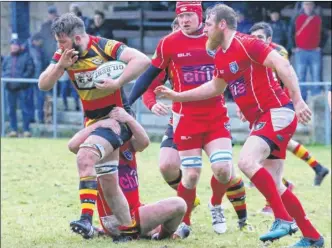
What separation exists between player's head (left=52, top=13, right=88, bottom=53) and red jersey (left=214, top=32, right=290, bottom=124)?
1262 mm

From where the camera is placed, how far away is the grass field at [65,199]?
924cm

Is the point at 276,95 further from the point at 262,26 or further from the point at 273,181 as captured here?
the point at 262,26

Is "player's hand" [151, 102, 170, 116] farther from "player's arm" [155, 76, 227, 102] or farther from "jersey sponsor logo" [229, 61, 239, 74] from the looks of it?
"jersey sponsor logo" [229, 61, 239, 74]

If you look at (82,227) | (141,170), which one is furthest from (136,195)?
(141,170)

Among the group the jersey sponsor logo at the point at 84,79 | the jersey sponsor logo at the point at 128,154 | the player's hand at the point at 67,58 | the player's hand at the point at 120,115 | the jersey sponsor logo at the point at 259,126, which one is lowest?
the jersey sponsor logo at the point at 128,154

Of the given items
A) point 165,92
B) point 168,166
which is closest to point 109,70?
point 165,92

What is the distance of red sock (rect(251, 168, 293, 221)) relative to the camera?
8445 mm

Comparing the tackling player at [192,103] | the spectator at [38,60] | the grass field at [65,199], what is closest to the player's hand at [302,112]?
the tackling player at [192,103]

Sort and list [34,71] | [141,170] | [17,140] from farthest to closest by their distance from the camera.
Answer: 1. [34,71]
2. [17,140]
3. [141,170]

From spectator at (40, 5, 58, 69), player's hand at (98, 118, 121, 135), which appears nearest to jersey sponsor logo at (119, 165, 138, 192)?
player's hand at (98, 118, 121, 135)

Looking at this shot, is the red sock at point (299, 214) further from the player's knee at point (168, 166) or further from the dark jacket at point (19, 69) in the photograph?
the dark jacket at point (19, 69)

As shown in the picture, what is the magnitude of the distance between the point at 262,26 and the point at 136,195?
9.97ft

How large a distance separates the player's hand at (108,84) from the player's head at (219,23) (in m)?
0.97

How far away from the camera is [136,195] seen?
29.6ft
